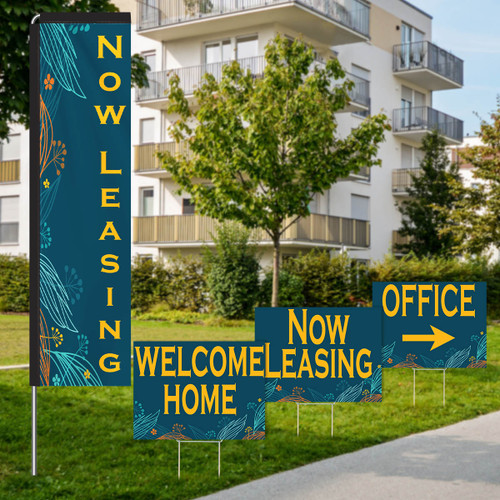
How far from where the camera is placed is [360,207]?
35188mm

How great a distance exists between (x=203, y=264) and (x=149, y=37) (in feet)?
38.5

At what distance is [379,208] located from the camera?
36.3 meters

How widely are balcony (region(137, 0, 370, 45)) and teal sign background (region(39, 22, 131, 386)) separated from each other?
23.8m

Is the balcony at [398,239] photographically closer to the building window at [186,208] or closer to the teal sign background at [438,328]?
the building window at [186,208]

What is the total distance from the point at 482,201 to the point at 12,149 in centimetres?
2189

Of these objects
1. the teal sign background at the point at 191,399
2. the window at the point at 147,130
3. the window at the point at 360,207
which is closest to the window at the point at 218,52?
the window at the point at 147,130

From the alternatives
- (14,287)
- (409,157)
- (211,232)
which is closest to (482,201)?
(211,232)

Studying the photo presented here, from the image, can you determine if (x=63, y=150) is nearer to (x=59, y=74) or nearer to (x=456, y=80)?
(x=59, y=74)

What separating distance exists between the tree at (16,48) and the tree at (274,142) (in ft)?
20.5

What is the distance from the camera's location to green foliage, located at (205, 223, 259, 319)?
2475 cm

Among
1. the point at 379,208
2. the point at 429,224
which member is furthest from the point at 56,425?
the point at 379,208

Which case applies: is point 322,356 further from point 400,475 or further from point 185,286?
point 185,286

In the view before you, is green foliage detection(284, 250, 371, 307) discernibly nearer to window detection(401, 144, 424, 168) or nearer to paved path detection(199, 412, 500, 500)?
window detection(401, 144, 424, 168)

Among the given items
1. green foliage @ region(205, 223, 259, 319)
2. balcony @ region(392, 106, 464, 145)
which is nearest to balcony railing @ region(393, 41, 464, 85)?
balcony @ region(392, 106, 464, 145)
